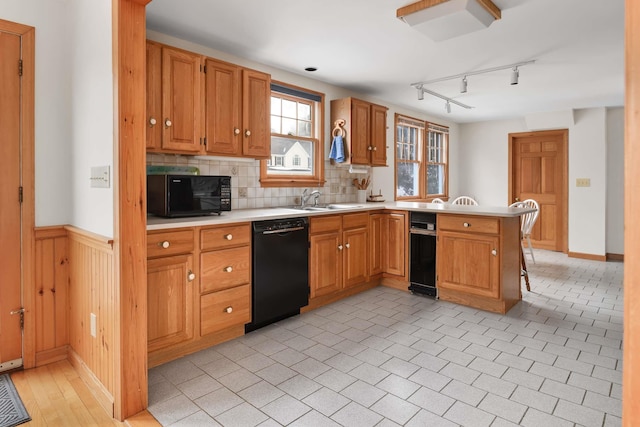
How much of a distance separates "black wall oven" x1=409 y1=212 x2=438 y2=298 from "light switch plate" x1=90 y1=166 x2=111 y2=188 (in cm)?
293

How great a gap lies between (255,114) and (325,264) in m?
1.50

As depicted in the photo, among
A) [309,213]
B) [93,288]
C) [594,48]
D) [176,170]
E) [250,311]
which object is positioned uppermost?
[594,48]

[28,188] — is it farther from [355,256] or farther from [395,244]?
[395,244]

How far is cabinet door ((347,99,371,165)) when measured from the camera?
436cm

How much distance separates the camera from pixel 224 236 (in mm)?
2691

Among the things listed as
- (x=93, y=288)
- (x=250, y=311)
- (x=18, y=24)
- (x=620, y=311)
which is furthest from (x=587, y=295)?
(x=18, y=24)

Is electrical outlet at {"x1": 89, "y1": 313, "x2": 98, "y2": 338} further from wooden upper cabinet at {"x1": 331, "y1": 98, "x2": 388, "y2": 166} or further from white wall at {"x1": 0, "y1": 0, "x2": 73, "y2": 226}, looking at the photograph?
wooden upper cabinet at {"x1": 331, "y1": 98, "x2": 388, "y2": 166}

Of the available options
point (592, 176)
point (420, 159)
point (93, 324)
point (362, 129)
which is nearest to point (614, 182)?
point (592, 176)

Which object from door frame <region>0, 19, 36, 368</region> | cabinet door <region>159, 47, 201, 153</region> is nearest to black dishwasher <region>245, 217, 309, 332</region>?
cabinet door <region>159, 47, 201, 153</region>

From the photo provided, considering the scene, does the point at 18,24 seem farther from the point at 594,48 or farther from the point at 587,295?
the point at 587,295

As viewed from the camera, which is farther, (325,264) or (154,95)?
(325,264)

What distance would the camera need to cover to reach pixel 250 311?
2.89 m

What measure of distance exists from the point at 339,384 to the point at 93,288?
1522 mm

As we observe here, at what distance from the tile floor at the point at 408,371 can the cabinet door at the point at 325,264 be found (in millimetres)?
205
